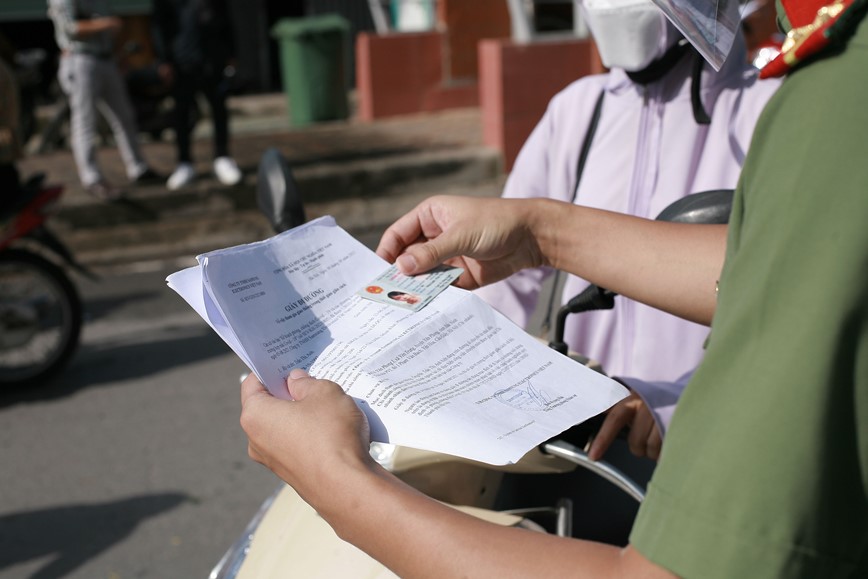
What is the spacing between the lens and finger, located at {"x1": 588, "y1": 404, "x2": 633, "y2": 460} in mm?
1440

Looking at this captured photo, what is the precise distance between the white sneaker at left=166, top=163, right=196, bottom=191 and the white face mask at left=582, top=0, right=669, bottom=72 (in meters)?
5.52

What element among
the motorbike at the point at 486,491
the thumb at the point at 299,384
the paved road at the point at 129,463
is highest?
the thumb at the point at 299,384

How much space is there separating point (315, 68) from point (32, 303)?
19.6 ft

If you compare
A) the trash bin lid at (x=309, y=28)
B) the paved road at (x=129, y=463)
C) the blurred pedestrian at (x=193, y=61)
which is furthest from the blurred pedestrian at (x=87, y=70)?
the trash bin lid at (x=309, y=28)

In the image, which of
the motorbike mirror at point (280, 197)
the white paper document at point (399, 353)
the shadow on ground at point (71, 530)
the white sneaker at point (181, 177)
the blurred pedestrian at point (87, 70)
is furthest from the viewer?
the white sneaker at point (181, 177)

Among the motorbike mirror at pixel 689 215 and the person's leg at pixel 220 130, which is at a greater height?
the motorbike mirror at pixel 689 215

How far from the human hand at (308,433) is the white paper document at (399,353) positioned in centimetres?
3

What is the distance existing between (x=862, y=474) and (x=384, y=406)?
50cm

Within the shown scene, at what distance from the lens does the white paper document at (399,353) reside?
1.04 m

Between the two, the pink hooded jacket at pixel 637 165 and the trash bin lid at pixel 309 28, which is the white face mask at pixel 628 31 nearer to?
the pink hooded jacket at pixel 637 165

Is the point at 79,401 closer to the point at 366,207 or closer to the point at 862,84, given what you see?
the point at 366,207

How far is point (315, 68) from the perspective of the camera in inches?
395

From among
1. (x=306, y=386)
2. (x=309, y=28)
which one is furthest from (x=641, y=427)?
(x=309, y=28)
